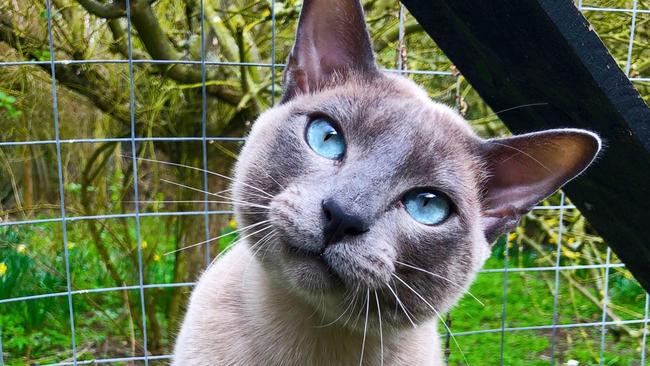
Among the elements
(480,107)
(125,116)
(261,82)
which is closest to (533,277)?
(480,107)

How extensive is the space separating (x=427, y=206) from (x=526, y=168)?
0.71 feet

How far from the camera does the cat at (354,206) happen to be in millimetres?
999

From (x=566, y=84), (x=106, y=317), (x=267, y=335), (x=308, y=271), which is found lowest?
(x=106, y=317)

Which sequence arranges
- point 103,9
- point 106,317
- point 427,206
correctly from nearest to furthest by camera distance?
1. point 427,206
2. point 103,9
3. point 106,317

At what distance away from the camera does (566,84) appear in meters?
0.95

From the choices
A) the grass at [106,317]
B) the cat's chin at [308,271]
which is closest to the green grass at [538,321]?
the grass at [106,317]

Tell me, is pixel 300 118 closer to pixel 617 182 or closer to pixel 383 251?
pixel 383 251

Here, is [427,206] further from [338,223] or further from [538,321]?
[538,321]

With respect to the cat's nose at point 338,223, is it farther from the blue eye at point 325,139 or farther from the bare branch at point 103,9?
the bare branch at point 103,9

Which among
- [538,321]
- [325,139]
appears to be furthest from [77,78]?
[538,321]

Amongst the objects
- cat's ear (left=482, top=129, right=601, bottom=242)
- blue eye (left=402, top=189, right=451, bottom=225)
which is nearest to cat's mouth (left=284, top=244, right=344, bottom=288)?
blue eye (left=402, top=189, right=451, bottom=225)

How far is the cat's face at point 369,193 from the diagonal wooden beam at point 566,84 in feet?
0.46

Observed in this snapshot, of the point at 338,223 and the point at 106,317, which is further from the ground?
the point at 338,223

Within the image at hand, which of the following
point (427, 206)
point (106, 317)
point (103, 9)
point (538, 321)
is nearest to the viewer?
point (427, 206)
